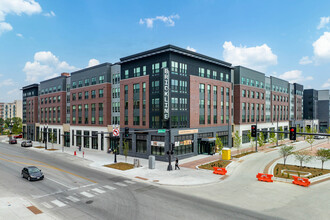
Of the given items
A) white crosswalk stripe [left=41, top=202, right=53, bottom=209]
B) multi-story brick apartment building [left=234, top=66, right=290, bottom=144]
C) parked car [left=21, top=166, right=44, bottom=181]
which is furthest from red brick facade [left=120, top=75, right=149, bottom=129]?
multi-story brick apartment building [left=234, top=66, right=290, bottom=144]

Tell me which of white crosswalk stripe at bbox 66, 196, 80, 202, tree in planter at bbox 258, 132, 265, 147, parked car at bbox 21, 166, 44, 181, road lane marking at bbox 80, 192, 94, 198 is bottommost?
road lane marking at bbox 80, 192, 94, 198

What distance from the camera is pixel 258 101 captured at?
6353 centimetres

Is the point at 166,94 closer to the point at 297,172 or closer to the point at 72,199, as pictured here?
the point at 297,172

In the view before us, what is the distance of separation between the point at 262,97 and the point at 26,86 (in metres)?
87.9

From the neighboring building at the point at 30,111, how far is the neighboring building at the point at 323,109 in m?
131

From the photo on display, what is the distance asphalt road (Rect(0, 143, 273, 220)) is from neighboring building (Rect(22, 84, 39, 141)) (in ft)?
191

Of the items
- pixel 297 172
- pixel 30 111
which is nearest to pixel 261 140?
pixel 297 172

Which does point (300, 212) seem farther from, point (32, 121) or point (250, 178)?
point (32, 121)

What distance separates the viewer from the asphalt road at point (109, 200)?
16203mm

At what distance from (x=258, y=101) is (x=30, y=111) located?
82845 mm

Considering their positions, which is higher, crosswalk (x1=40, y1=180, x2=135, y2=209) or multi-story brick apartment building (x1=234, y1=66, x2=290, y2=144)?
multi-story brick apartment building (x1=234, y1=66, x2=290, y2=144)

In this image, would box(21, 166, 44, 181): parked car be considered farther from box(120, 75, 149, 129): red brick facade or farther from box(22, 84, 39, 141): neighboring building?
box(22, 84, 39, 141): neighboring building

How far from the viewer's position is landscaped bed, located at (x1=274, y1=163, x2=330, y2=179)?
26828 millimetres

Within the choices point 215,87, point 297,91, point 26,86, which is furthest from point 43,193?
point 297,91
